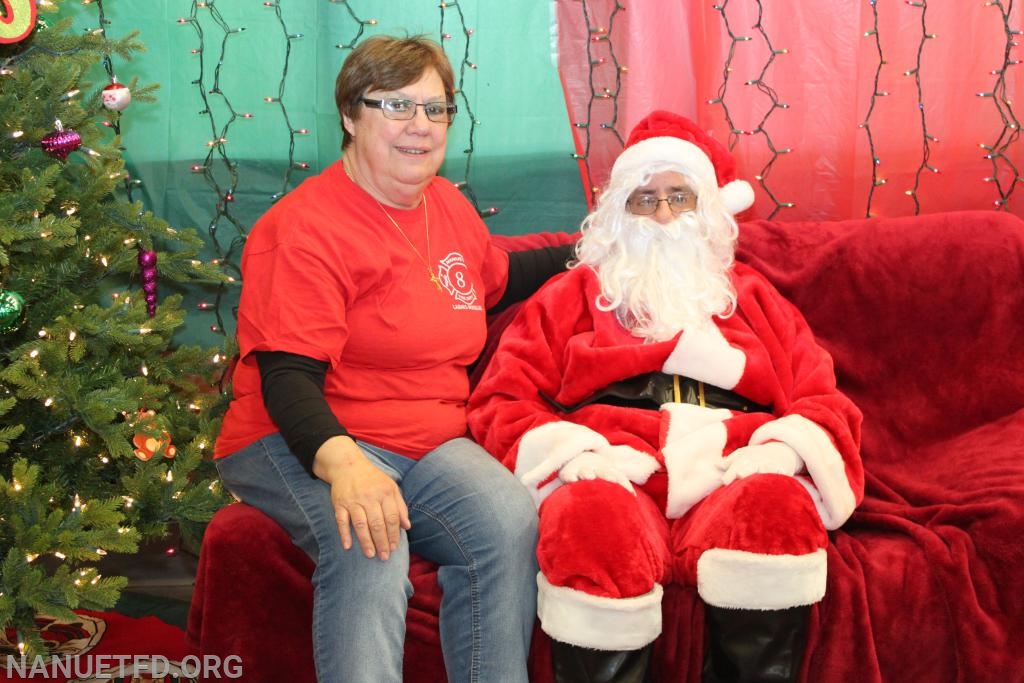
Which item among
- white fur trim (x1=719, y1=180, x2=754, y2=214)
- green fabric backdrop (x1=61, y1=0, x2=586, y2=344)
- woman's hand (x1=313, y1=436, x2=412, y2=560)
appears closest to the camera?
woman's hand (x1=313, y1=436, x2=412, y2=560)

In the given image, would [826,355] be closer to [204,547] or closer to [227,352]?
[204,547]

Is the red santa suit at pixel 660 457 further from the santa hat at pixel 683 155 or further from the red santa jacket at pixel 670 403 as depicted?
the santa hat at pixel 683 155

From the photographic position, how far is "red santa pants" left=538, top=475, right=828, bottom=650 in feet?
5.21

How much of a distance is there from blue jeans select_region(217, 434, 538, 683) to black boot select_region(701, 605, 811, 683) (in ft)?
1.15

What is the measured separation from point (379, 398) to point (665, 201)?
32.0 inches

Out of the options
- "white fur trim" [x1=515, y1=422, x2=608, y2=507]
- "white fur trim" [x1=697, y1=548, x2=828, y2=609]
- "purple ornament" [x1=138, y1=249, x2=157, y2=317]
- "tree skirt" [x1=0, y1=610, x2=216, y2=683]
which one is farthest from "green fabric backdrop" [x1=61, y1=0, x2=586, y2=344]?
"white fur trim" [x1=697, y1=548, x2=828, y2=609]

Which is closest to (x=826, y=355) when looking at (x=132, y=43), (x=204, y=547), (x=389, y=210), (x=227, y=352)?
(x=389, y=210)

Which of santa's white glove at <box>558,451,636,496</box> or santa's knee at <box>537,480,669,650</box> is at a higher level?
santa's white glove at <box>558,451,636,496</box>

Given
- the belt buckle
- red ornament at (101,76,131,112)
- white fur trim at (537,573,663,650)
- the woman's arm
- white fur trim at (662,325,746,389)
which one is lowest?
white fur trim at (537,573,663,650)

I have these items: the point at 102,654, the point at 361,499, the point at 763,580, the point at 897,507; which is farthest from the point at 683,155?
the point at 102,654

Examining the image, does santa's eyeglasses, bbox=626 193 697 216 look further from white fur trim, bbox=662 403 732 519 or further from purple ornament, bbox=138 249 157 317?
purple ornament, bbox=138 249 157 317

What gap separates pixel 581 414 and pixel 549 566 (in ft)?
1.50

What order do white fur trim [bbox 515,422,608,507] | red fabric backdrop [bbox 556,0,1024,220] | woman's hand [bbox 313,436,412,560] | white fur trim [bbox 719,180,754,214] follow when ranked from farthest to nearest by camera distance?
red fabric backdrop [bbox 556,0,1024,220]
white fur trim [bbox 719,180,754,214]
white fur trim [bbox 515,422,608,507]
woman's hand [bbox 313,436,412,560]

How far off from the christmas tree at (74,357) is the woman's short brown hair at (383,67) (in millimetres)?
679
